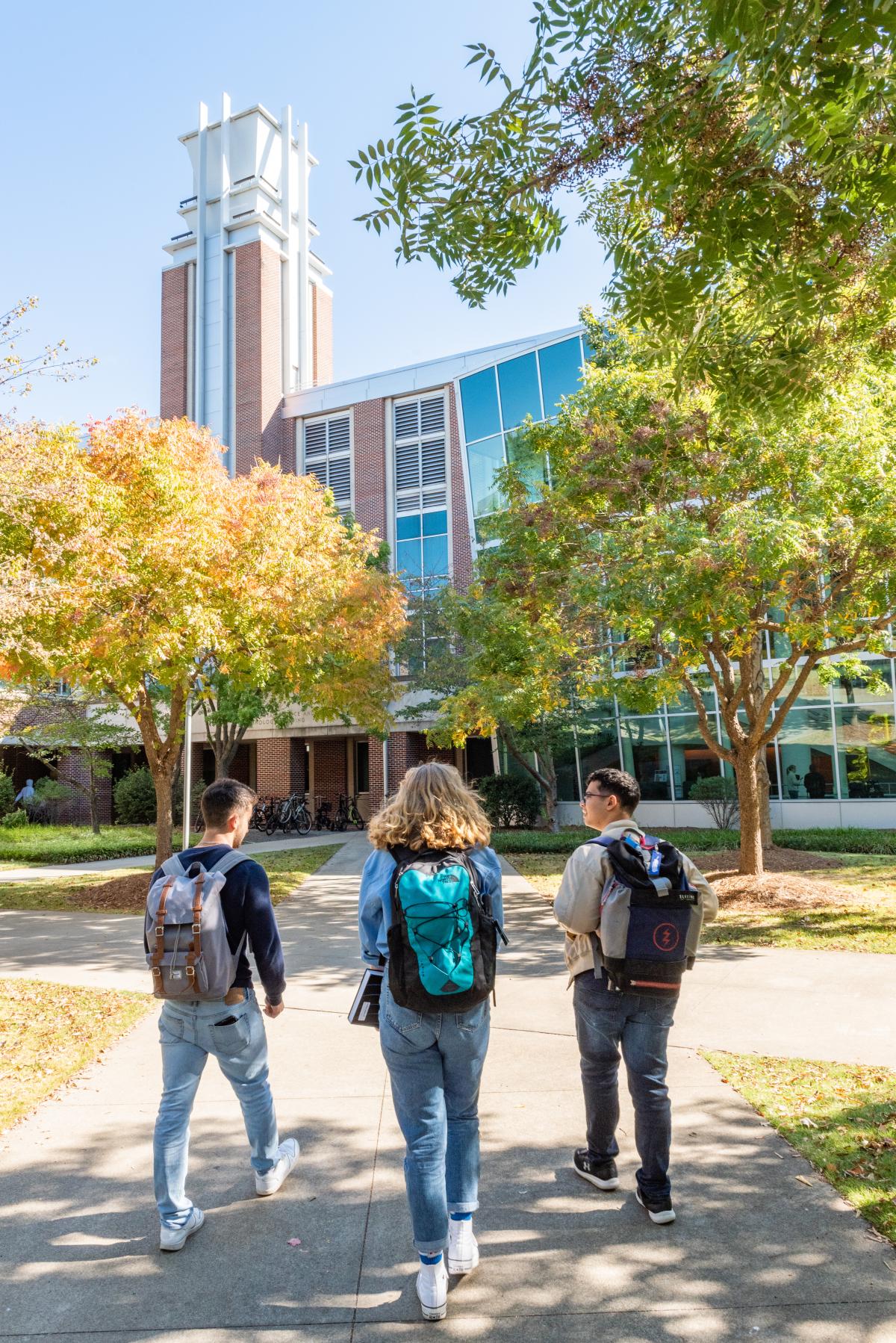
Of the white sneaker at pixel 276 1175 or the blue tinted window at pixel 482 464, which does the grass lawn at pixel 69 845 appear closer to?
the blue tinted window at pixel 482 464

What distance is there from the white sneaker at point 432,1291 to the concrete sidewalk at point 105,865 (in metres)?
13.4

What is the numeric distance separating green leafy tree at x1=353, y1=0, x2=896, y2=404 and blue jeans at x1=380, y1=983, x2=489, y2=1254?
A: 11.7 ft

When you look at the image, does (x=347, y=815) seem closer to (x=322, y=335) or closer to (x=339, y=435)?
(x=339, y=435)

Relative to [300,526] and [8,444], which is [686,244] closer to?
[8,444]

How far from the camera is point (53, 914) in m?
11.3

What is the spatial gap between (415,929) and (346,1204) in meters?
1.42

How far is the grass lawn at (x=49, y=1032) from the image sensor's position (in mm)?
4859

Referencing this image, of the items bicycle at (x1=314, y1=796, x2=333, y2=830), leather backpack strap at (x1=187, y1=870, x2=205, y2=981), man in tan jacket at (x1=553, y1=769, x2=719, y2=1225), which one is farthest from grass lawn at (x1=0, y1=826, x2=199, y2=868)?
man in tan jacket at (x1=553, y1=769, x2=719, y2=1225)

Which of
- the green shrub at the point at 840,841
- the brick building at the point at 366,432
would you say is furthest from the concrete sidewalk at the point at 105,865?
the green shrub at the point at 840,841

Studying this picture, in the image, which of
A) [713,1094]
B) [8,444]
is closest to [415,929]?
[713,1094]

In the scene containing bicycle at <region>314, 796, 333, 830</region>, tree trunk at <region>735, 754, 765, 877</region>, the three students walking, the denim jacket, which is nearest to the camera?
the three students walking

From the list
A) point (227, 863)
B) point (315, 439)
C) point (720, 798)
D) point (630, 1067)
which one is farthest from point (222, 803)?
point (315, 439)

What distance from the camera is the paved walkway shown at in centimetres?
277

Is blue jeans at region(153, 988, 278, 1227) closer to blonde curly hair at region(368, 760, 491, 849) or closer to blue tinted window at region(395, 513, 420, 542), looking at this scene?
blonde curly hair at region(368, 760, 491, 849)
